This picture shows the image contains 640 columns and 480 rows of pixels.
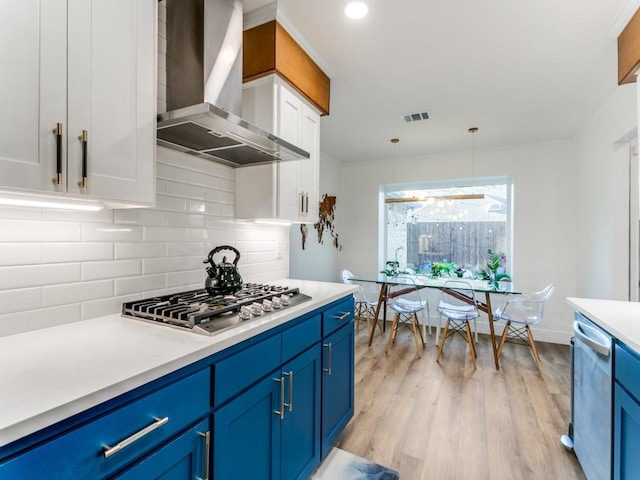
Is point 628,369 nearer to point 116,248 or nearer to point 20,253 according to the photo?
point 116,248

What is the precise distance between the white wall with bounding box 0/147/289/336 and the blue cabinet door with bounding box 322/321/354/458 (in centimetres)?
78

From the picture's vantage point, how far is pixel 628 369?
1275 mm

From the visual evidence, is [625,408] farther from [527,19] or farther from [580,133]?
[580,133]

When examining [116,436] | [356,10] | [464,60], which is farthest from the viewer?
[464,60]

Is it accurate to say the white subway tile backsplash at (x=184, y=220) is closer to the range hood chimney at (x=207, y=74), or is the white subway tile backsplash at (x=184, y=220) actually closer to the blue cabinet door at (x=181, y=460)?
the range hood chimney at (x=207, y=74)

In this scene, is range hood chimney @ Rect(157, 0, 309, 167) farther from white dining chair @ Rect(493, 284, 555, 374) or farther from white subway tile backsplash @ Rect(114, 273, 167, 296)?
white dining chair @ Rect(493, 284, 555, 374)

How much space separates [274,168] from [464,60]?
160 cm

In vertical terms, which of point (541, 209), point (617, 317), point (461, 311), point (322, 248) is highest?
point (541, 209)

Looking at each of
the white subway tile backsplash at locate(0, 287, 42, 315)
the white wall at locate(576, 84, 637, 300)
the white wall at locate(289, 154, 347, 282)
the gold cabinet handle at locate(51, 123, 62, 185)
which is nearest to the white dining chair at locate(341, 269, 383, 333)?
the white wall at locate(289, 154, 347, 282)

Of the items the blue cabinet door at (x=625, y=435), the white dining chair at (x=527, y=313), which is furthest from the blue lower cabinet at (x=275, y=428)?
the white dining chair at (x=527, y=313)

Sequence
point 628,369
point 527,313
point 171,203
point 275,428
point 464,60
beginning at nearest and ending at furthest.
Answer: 1. point 628,369
2. point 275,428
3. point 171,203
4. point 464,60
5. point 527,313

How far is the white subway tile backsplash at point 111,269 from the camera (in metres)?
1.36

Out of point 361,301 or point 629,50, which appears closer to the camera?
point 629,50

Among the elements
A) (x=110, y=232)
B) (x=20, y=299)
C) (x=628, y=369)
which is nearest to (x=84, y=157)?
(x=110, y=232)
